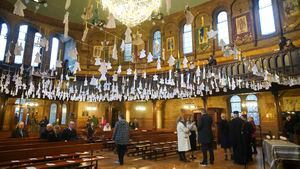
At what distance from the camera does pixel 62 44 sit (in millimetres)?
21359

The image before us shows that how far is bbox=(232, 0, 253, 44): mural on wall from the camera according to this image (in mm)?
14980

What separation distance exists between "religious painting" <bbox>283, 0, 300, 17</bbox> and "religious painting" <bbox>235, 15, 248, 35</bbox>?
2.54 metres

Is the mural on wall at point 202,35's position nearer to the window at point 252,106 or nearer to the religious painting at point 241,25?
the religious painting at point 241,25

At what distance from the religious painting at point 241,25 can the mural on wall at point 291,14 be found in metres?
2.49

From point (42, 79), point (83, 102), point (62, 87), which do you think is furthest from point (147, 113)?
point (42, 79)

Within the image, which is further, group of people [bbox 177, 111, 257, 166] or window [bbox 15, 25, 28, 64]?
window [bbox 15, 25, 28, 64]

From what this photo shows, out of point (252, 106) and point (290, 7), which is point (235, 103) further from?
point (290, 7)

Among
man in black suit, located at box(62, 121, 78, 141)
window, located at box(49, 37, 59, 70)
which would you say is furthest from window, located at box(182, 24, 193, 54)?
man in black suit, located at box(62, 121, 78, 141)

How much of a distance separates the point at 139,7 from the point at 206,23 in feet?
38.2

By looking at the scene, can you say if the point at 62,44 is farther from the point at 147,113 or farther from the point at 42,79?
the point at 147,113

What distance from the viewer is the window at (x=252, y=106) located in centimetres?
1479

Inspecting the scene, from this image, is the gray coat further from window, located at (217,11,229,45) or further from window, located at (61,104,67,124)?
window, located at (61,104,67,124)

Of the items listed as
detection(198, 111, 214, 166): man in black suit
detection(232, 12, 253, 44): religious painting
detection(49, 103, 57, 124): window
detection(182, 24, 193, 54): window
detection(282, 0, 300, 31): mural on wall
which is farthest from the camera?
detection(49, 103, 57, 124): window

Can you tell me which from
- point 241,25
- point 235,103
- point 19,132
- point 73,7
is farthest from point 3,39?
point 235,103
